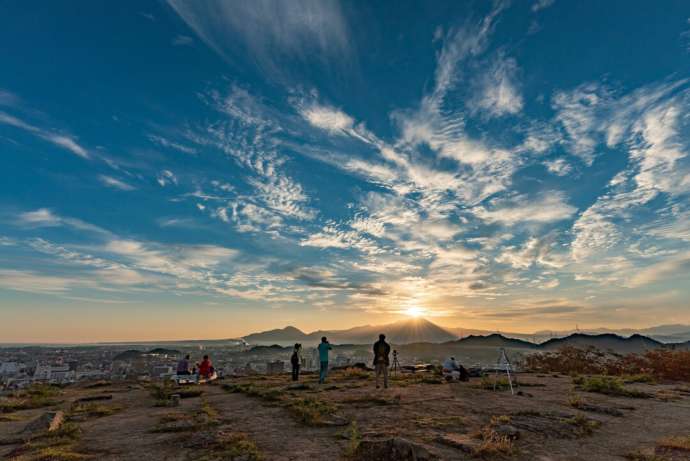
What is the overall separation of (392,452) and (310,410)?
5.22 metres

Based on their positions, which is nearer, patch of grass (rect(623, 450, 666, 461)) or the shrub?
patch of grass (rect(623, 450, 666, 461))

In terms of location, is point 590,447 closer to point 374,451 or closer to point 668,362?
point 374,451

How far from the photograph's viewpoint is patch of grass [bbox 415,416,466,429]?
31.8ft

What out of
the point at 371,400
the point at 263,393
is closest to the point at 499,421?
the point at 371,400

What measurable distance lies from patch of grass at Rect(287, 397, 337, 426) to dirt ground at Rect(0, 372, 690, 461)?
4 cm

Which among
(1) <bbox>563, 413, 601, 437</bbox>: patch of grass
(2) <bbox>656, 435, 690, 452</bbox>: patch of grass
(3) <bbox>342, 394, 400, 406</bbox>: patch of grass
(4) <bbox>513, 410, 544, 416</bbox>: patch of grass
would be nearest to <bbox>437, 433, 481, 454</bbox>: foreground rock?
(1) <bbox>563, 413, 601, 437</bbox>: patch of grass

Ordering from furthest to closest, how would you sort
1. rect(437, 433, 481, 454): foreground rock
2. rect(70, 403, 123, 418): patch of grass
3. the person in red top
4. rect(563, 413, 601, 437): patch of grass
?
the person in red top
rect(70, 403, 123, 418): patch of grass
rect(563, 413, 601, 437): patch of grass
rect(437, 433, 481, 454): foreground rock

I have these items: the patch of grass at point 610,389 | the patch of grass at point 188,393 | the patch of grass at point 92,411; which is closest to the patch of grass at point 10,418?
the patch of grass at point 92,411

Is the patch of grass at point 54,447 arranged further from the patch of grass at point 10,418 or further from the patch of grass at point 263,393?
the patch of grass at point 263,393

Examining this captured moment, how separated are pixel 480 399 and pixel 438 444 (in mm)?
7318

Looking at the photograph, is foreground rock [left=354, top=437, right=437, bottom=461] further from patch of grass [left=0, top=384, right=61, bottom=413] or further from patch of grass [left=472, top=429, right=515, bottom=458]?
patch of grass [left=0, top=384, right=61, bottom=413]

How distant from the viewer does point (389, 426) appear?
9.57 metres

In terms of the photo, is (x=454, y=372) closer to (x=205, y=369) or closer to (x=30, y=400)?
(x=205, y=369)

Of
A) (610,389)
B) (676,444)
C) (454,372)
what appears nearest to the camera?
(676,444)
